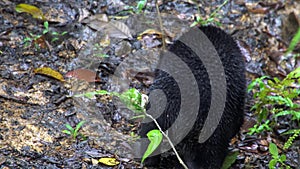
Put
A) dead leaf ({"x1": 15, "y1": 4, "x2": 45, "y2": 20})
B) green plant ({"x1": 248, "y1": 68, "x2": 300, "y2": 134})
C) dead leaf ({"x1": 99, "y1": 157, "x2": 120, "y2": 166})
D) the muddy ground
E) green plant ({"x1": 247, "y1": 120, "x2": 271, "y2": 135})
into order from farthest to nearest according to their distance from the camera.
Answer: dead leaf ({"x1": 15, "y1": 4, "x2": 45, "y2": 20}) → green plant ({"x1": 247, "y1": 120, "x2": 271, "y2": 135}) → green plant ({"x1": 248, "y1": 68, "x2": 300, "y2": 134}) → the muddy ground → dead leaf ({"x1": 99, "y1": 157, "x2": 120, "y2": 166})

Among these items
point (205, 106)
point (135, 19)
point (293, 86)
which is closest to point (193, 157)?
point (205, 106)

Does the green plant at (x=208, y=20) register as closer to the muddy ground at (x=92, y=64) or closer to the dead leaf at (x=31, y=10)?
the muddy ground at (x=92, y=64)

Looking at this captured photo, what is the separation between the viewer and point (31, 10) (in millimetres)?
5656

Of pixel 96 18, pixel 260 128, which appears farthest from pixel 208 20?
pixel 260 128

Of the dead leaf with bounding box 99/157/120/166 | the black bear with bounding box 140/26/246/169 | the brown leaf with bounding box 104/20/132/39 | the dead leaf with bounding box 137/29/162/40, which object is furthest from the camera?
the dead leaf with bounding box 137/29/162/40

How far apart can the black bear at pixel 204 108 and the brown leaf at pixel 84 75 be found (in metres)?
1.04

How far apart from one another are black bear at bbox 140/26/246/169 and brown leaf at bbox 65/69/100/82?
1.04m

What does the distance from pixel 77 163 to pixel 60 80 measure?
4.22ft

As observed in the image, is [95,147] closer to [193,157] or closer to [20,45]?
[193,157]

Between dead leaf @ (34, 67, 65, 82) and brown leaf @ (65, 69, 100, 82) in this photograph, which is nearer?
dead leaf @ (34, 67, 65, 82)

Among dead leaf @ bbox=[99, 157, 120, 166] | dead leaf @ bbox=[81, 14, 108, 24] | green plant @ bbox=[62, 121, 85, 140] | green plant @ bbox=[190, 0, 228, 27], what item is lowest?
dead leaf @ bbox=[99, 157, 120, 166]

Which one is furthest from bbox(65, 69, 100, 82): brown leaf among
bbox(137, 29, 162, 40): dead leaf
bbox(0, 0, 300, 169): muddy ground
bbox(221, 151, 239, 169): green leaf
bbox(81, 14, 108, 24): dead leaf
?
bbox(221, 151, 239, 169): green leaf

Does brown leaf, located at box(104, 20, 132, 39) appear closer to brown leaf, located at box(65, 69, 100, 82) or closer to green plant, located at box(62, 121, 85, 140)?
brown leaf, located at box(65, 69, 100, 82)

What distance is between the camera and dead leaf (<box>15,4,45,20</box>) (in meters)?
5.64
